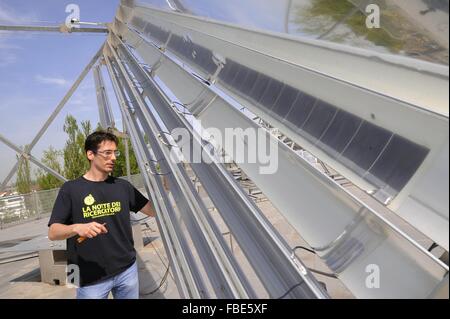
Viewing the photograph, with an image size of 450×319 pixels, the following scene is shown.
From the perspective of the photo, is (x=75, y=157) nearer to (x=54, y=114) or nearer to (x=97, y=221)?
(x=54, y=114)

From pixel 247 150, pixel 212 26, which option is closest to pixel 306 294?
pixel 247 150

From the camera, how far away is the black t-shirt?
1.88 m

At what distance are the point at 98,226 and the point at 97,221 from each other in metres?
0.26

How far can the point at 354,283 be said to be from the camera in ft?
3.41

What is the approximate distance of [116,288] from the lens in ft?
6.60

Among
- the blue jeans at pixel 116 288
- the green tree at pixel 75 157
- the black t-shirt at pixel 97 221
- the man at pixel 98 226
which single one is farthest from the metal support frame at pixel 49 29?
the green tree at pixel 75 157

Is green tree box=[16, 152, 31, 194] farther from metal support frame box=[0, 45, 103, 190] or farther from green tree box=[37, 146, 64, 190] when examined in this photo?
metal support frame box=[0, 45, 103, 190]

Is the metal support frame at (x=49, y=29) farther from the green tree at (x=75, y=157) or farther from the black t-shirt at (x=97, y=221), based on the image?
the green tree at (x=75, y=157)

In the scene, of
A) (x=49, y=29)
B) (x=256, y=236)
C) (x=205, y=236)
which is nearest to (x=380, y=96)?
(x=256, y=236)

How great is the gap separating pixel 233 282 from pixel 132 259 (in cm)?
83

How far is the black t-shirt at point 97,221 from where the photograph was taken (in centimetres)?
188

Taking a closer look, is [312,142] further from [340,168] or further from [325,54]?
[325,54]

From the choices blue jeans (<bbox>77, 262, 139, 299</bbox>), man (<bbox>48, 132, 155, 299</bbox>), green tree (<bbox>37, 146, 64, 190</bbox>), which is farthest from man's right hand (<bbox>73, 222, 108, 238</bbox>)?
green tree (<bbox>37, 146, 64, 190</bbox>)

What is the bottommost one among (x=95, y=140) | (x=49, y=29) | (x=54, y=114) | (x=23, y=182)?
(x=23, y=182)
